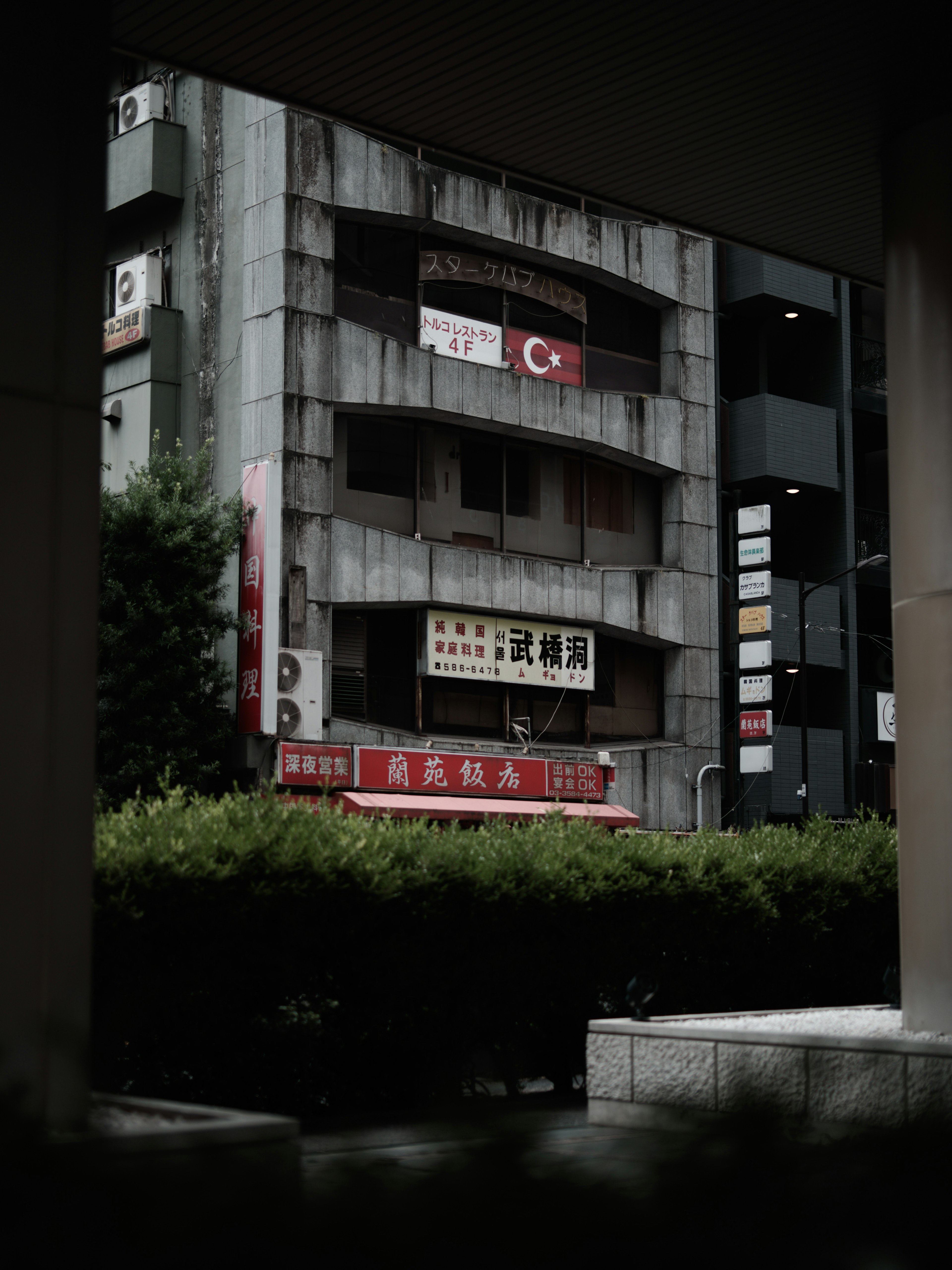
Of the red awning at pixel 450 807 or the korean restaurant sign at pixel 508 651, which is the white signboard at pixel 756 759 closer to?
the red awning at pixel 450 807

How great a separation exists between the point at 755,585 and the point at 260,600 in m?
12.4

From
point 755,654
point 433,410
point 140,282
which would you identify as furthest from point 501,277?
point 755,654

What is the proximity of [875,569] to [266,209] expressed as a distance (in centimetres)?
1926

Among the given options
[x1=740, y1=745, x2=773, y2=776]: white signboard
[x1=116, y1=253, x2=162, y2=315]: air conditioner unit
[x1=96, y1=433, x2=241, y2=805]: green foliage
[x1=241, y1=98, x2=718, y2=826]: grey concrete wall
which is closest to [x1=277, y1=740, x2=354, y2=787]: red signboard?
[x1=241, y1=98, x2=718, y2=826]: grey concrete wall

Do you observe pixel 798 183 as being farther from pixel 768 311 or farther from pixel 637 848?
pixel 768 311

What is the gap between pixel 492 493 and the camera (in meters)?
34.5

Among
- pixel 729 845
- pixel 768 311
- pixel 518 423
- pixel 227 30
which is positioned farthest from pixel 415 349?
pixel 227 30

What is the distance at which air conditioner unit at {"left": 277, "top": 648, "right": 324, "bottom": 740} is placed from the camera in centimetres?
A: 2956

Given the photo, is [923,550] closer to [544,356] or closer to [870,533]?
[544,356]

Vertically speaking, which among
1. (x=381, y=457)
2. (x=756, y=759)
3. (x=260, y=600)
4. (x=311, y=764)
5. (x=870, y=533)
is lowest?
(x=311, y=764)

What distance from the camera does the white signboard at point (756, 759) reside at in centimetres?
3556

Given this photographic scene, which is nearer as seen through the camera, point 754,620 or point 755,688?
point 755,688

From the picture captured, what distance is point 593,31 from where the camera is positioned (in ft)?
34.3

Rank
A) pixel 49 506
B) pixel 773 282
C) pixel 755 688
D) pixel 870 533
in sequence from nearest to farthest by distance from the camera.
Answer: pixel 49 506 < pixel 755 688 < pixel 773 282 < pixel 870 533
